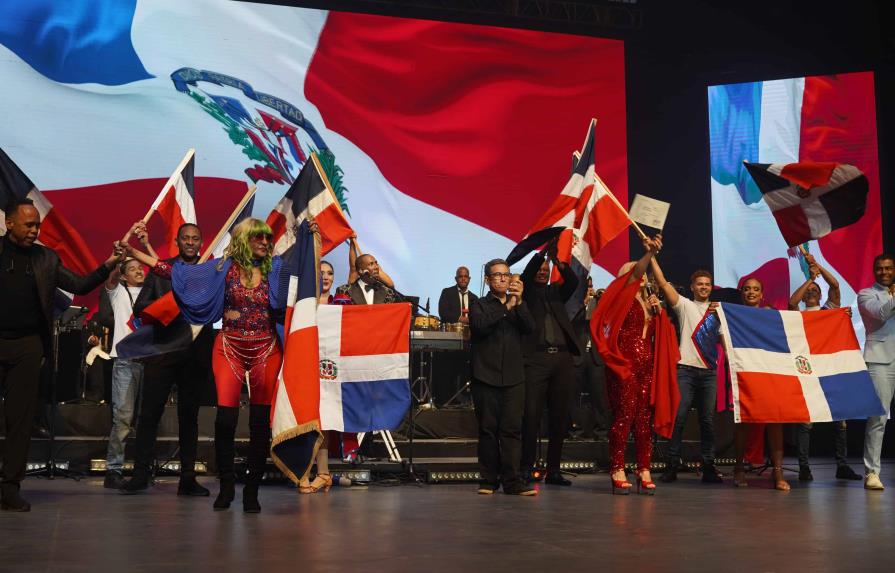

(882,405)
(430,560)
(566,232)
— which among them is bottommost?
(430,560)

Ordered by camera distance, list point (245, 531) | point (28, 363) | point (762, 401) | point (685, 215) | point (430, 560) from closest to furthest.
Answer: point (430, 560) < point (245, 531) < point (28, 363) < point (762, 401) < point (685, 215)

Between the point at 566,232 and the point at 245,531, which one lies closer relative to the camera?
the point at 245,531

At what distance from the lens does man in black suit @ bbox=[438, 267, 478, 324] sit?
977 cm

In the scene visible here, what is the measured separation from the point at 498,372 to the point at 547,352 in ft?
1.83

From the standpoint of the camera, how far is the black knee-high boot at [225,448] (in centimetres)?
516

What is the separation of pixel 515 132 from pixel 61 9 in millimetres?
4819

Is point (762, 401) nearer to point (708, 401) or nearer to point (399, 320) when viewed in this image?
point (708, 401)

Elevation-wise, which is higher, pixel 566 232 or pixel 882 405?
pixel 566 232

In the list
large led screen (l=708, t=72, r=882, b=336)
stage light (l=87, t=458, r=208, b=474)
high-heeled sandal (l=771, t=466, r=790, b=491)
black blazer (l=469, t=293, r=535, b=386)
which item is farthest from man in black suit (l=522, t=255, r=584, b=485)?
large led screen (l=708, t=72, r=882, b=336)

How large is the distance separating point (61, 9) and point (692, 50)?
729 cm

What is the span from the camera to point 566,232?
703 cm

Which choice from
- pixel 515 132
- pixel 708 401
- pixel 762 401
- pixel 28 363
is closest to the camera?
→ pixel 28 363

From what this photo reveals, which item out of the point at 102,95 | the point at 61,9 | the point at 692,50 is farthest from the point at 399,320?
the point at 692,50

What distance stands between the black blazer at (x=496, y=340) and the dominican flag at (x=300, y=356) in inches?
52.8
